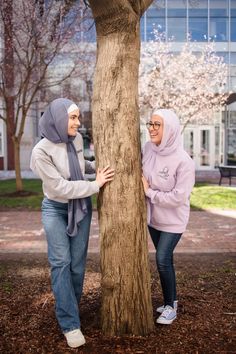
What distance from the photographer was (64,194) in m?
3.27

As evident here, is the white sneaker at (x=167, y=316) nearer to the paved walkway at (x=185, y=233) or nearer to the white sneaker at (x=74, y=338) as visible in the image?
the white sneaker at (x=74, y=338)

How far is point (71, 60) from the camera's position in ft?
59.0

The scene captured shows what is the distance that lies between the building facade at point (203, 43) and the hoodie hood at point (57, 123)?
23953 millimetres

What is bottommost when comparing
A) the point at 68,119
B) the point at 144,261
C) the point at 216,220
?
the point at 216,220

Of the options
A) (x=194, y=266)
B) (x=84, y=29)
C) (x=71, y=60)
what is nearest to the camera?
(x=194, y=266)

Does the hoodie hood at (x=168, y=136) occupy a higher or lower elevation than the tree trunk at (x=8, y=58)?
lower

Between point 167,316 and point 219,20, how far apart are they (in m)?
28.7

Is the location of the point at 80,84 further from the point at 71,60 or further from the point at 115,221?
the point at 115,221

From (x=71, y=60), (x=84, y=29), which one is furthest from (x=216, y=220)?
(x=71, y=60)

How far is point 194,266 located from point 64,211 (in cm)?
300

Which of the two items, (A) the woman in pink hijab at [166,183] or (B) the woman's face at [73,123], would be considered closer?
(B) the woman's face at [73,123]

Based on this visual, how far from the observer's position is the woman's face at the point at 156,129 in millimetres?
3602

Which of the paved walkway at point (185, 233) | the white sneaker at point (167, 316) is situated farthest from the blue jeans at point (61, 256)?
the paved walkway at point (185, 233)

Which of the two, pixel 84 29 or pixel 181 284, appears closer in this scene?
pixel 181 284
